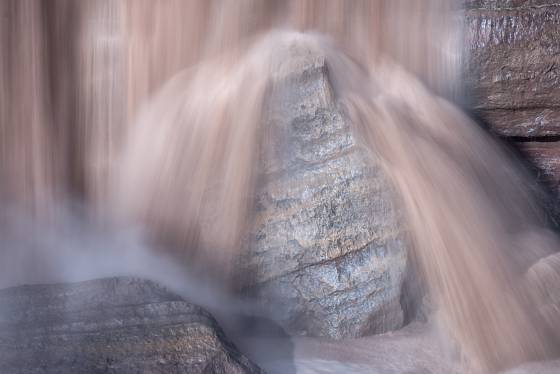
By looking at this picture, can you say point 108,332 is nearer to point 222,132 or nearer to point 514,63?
point 222,132

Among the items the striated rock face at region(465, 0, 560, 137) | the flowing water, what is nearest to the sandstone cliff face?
→ the striated rock face at region(465, 0, 560, 137)

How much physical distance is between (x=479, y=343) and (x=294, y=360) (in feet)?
3.18

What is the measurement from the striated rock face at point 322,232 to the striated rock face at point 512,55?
1502mm

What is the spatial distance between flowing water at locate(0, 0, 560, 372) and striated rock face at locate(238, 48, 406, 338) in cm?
12

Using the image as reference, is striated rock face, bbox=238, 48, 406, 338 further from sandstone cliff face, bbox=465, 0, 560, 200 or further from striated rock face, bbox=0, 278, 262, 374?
sandstone cliff face, bbox=465, 0, 560, 200

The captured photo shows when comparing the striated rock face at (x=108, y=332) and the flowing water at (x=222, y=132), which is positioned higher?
the flowing water at (x=222, y=132)

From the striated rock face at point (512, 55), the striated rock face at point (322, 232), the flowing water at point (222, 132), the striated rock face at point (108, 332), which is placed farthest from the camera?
the striated rock face at point (512, 55)

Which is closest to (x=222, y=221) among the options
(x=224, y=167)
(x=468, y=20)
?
(x=224, y=167)

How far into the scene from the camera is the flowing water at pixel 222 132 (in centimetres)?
372

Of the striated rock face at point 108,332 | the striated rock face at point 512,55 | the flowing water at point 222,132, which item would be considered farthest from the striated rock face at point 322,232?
the striated rock face at point 512,55

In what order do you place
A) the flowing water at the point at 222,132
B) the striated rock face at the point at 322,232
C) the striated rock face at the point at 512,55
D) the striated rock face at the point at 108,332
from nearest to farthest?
the striated rock face at the point at 108,332
the striated rock face at the point at 322,232
the flowing water at the point at 222,132
the striated rock face at the point at 512,55

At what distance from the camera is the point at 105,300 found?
3025 mm

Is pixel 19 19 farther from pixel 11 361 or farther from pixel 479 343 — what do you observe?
pixel 479 343

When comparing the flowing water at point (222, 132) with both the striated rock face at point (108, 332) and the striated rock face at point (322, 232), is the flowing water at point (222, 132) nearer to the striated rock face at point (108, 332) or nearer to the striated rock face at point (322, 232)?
the striated rock face at point (322, 232)
